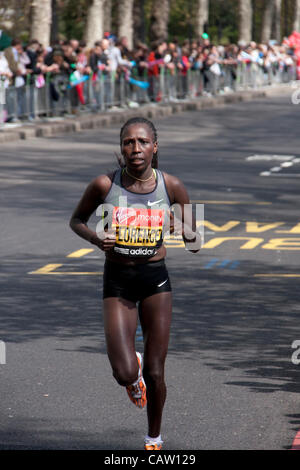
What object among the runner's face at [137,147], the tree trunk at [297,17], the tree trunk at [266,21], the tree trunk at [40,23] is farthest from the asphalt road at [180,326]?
the tree trunk at [297,17]

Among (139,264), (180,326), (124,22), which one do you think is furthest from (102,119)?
(139,264)

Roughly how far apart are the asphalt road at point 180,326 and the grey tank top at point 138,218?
38.6 inches

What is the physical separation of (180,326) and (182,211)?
3044mm

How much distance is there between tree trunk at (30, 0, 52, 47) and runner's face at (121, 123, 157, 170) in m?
27.6

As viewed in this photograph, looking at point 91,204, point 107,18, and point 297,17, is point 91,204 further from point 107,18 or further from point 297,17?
point 297,17

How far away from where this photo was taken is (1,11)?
153ft

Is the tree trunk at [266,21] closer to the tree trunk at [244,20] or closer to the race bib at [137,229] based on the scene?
the tree trunk at [244,20]

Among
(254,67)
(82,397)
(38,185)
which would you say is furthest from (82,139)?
(254,67)

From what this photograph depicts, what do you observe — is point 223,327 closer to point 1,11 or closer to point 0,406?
point 0,406

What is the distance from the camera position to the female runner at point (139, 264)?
18.3ft

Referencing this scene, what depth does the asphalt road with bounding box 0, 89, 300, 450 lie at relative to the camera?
20.2 feet

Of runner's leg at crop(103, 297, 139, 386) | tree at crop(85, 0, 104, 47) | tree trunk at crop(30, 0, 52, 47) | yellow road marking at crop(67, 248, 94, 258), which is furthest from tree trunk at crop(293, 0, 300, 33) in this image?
runner's leg at crop(103, 297, 139, 386)

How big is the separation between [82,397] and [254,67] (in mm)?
49758

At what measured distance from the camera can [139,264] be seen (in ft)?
18.6
